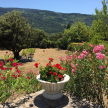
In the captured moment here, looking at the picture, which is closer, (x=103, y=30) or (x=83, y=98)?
(x=83, y=98)

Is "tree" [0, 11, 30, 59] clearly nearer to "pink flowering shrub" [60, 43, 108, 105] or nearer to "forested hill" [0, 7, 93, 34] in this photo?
"pink flowering shrub" [60, 43, 108, 105]

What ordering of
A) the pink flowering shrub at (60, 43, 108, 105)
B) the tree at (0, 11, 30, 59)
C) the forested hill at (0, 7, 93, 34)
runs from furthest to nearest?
the forested hill at (0, 7, 93, 34) → the tree at (0, 11, 30, 59) → the pink flowering shrub at (60, 43, 108, 105)

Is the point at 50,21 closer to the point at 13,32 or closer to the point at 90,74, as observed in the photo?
the point at 13,32

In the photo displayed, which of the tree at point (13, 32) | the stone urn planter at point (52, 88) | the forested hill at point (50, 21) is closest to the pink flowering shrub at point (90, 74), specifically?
the stone urn planter at point (52, 88)

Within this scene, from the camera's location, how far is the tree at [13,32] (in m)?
10.1

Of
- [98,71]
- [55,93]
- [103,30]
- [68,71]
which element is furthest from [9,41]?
[103,30]

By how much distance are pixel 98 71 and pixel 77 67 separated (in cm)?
63

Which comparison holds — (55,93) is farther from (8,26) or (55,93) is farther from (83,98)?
(8,26)

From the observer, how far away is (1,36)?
10172 millimetres

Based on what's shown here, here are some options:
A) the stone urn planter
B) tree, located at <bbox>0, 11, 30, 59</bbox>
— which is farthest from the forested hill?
the stone urn planter

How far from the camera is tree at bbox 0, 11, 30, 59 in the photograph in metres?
10.1

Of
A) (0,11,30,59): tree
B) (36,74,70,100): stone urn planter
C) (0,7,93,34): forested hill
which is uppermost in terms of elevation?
(0,7,93,34): forested hill

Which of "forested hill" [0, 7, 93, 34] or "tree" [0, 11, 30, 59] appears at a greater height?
"forested hill" [0, 7, 93, 34]

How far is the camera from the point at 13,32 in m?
10.4
